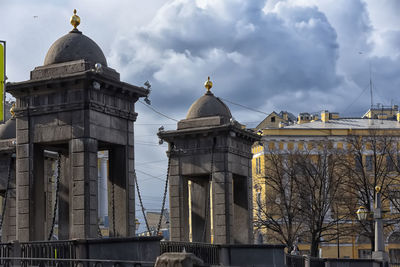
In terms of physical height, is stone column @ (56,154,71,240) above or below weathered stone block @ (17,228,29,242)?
above

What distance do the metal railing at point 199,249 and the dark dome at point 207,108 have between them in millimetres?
6467

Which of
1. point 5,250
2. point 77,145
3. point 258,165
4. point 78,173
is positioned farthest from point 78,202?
point 258,165

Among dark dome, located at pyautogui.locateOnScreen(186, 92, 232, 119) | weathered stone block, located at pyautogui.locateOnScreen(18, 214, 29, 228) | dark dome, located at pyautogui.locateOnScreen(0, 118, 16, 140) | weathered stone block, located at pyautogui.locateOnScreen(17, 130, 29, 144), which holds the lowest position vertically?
weathered stone block, located at pyautogui.locateOnScreen(18, 214, 29, 228)

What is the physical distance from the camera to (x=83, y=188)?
2536cm

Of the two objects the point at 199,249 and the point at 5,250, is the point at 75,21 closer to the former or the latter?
the point at 5,250

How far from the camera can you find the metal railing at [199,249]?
27708 mm

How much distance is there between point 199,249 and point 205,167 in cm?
557

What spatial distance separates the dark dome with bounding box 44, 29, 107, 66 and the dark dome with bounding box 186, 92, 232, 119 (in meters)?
9.16

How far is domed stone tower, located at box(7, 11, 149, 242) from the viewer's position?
25.5 meters

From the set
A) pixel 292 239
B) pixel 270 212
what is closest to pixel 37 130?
pixel 292 239

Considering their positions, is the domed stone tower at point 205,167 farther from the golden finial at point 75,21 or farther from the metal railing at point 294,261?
the golden finial at point 75,21

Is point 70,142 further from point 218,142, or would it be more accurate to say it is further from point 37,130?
point 218,142

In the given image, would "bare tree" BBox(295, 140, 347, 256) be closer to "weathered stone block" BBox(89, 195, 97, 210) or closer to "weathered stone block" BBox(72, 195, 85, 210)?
"weathered stone block" BBox(89, 195, 97, 210)

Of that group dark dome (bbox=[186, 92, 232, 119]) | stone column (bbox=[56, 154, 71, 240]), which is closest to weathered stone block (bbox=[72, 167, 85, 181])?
stone column (bbox=[56, 154, 71, 240])
